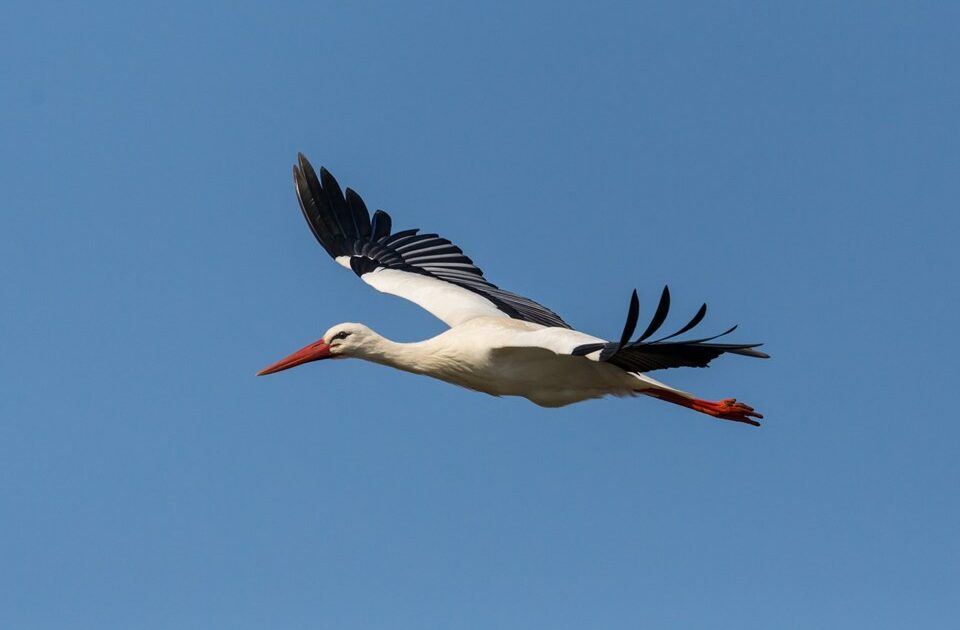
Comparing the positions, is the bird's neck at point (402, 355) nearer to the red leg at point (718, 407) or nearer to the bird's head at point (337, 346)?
the bird's head at point (337, 346)

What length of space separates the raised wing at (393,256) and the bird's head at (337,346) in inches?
39.7

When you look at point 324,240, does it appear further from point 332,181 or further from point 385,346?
point 385,346

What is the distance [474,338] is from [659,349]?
2.02 meters

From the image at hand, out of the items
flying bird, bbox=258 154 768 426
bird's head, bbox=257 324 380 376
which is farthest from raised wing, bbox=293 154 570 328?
bird's head, bbox=257 324 380 376

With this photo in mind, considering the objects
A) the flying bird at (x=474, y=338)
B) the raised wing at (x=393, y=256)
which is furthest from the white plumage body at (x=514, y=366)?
the raised wing at (x=393, y=256)

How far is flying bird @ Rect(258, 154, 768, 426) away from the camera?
10.3 metres

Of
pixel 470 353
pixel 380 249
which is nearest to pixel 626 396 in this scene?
pixel 470 353

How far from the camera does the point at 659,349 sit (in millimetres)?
10016

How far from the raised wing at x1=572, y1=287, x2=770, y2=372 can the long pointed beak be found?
3.02 meters

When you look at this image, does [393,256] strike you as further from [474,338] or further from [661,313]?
[661,313]

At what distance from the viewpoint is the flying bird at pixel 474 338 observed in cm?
1027

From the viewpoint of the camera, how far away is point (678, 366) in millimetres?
10289

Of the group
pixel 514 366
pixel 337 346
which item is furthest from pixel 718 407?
pixel 337 346

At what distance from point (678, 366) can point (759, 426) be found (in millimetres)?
2207
